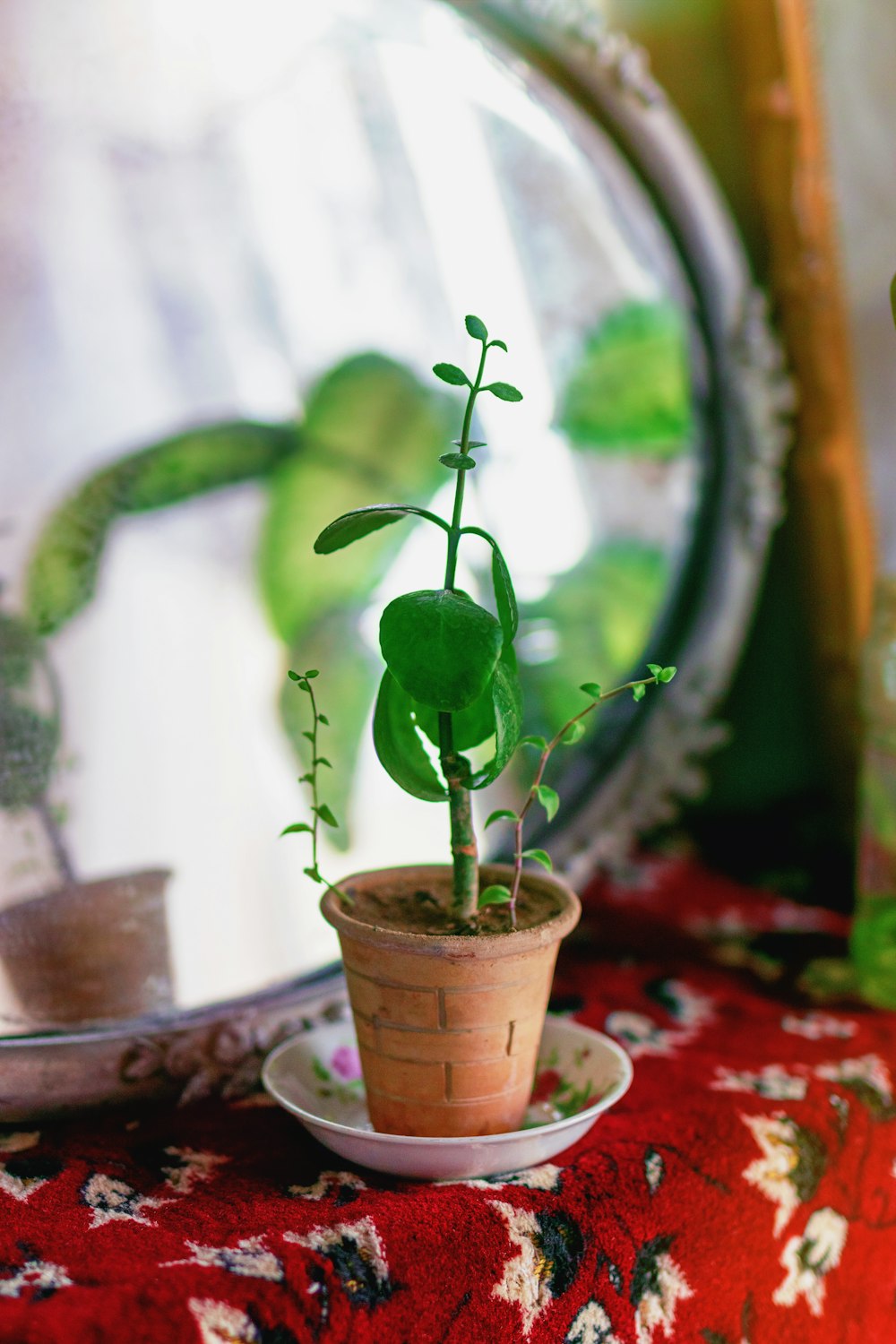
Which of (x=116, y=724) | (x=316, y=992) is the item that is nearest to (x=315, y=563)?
(x=116, y=724)

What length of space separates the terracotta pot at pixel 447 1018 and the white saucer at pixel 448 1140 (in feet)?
0.05

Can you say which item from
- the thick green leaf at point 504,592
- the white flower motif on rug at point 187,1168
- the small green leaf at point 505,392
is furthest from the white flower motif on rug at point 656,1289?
the small green leaf at point 505,392

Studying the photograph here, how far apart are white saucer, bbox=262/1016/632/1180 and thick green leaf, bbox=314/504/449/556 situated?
305 millimetres

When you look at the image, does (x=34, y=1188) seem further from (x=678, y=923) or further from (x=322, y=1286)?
(x=678, y=923)

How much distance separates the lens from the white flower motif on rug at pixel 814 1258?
66 centimetres

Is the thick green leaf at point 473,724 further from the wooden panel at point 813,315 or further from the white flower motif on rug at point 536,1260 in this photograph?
the wooden panel at point 813,315

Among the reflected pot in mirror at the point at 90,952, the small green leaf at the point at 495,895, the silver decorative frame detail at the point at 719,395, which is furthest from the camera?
the silver decorative frame detail at the point at 719,395

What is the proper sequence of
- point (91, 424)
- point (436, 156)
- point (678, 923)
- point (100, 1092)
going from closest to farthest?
point (100, 1092) → point (91, 424) → point (436, 156) → point (678, 923)

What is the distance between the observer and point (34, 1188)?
589 millimetres

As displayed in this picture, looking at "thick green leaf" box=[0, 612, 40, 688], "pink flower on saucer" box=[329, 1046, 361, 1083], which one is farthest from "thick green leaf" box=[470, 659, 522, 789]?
"thick green leaf" box=[0, 612, 40, 688]

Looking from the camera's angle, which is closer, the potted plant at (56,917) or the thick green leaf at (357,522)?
the thick green leaf at (357,522)

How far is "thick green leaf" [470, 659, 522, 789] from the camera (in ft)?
1.83

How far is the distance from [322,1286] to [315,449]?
59 cm

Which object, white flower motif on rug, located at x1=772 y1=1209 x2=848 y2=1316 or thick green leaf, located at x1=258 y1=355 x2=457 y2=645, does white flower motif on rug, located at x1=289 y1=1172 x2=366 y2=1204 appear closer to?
white flower motif on rug, located at x1=772 y1=1209 x2=848 y2=1316
